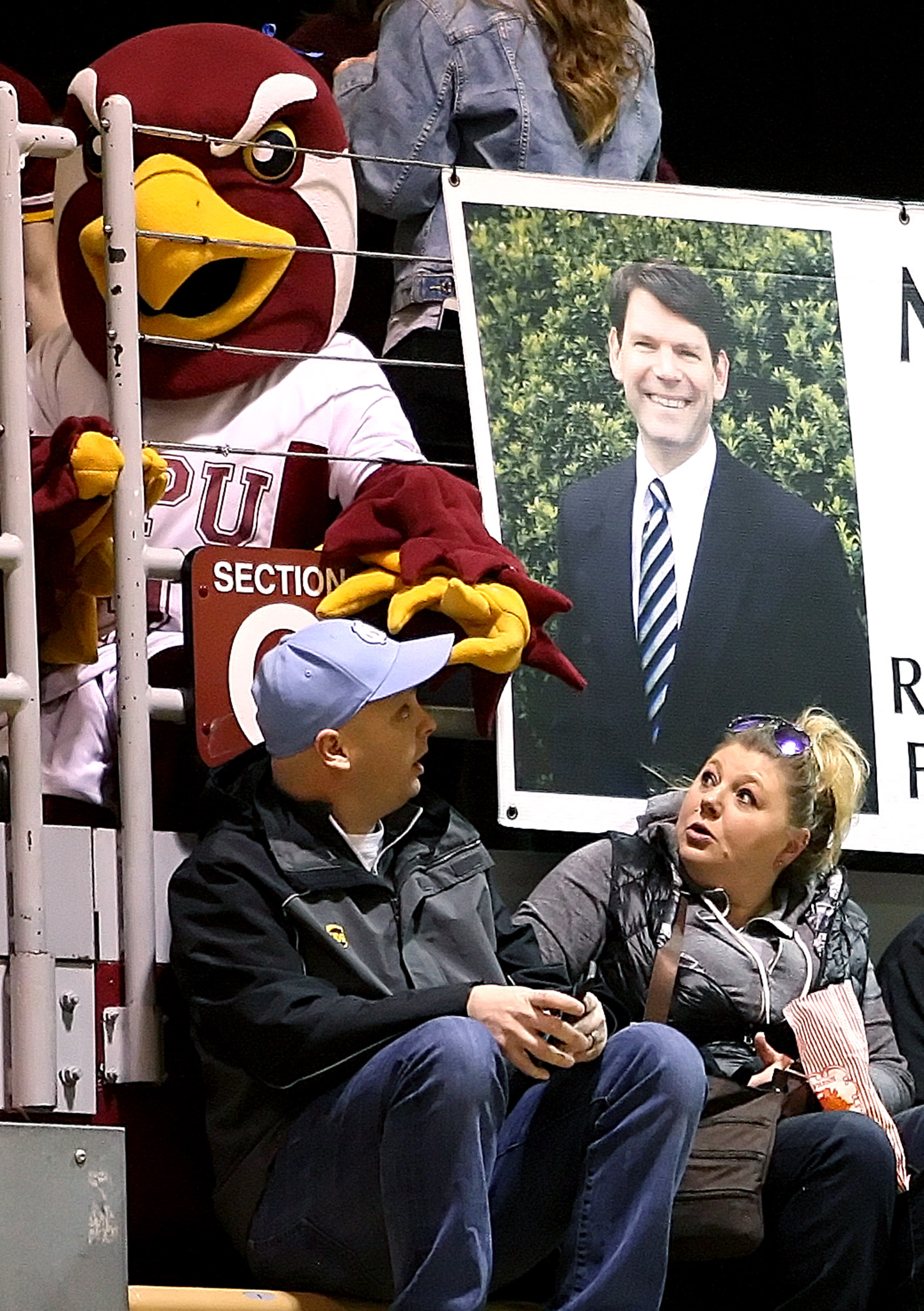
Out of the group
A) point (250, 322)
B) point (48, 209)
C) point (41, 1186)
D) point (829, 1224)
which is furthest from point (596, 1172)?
point (48, 209)

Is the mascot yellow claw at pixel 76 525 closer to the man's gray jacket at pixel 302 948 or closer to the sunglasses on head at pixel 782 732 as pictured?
the man's gray jacket at pixel 302 948

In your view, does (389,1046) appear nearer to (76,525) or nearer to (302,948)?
(302,948)

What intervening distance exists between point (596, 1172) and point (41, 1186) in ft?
1.67

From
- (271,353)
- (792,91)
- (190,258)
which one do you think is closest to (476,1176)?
(271,353)

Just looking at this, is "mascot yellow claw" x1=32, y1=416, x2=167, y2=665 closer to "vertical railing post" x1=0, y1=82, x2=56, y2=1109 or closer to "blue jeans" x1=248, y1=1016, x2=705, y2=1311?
"vertical railing post" x1=0, y1=82, x2=56, y2=1109

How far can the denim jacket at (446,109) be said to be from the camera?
11.4 feet

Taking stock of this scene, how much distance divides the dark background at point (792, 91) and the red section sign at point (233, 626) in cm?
195

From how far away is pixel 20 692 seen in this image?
2680 millimetres

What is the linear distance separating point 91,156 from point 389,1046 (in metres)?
1.20

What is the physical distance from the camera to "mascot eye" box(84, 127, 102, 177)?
313 cm

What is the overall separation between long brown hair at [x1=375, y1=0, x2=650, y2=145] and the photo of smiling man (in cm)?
34

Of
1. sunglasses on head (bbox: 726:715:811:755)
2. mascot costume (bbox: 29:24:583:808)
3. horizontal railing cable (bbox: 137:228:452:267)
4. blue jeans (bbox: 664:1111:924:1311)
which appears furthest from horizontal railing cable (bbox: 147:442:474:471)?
blue jeans (bbox: 664:1111:924:1311)

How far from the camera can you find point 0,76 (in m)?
3.62

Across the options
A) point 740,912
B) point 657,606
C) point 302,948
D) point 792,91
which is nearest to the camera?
point 302,948
